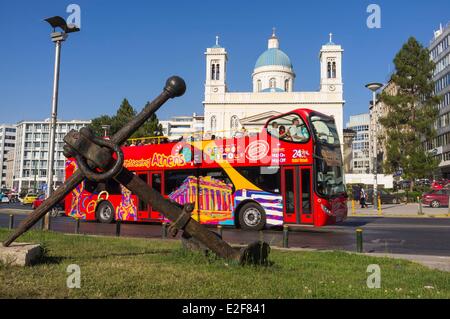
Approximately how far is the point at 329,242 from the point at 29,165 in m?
119

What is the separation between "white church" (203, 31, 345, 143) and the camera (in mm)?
77688

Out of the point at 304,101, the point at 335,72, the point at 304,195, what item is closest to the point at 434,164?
the point at 304,195

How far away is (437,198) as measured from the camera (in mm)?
29359

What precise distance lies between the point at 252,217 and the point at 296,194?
188 centimetres

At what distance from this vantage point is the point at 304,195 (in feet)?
44.4

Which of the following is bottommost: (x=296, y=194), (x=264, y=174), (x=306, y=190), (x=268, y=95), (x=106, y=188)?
(x=296, y=194)

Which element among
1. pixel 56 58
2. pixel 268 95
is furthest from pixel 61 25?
pixel 268 95

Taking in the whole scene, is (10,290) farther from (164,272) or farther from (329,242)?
(329,242)

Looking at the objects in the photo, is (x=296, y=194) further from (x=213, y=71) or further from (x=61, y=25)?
(x=213, y=71)

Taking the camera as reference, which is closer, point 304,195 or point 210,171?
point 304,195

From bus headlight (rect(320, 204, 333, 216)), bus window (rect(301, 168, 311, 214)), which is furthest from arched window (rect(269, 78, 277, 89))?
bus headlight (rect(320, 204, 333, 216))

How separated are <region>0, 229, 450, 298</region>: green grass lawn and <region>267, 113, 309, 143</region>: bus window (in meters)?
6.54

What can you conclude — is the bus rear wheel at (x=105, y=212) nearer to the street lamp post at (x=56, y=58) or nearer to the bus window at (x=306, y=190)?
the street lamp post at (x=56, y=58)

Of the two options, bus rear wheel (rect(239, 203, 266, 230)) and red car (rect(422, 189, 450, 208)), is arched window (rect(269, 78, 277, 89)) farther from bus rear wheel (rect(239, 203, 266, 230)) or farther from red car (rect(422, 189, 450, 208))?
bus rear wheel (rect(239, 203, 266, 230))
